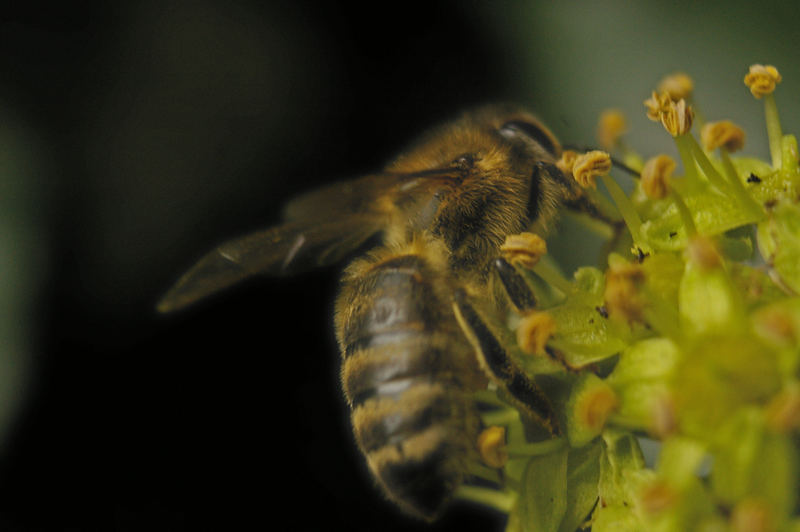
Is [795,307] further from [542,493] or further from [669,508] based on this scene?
[542,493]

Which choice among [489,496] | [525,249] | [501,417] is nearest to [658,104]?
[525,249]

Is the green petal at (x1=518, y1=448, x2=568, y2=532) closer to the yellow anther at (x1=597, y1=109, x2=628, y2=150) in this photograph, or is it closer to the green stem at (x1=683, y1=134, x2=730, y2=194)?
the green stem at (x1=683, y1=134, x2=730, y2=194)

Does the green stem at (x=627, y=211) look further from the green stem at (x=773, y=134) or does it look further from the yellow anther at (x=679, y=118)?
the green stem at (x=773, y=134)

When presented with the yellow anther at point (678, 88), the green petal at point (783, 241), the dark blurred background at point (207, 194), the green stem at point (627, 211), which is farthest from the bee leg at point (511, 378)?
the dark blurred background at point (207, 194)

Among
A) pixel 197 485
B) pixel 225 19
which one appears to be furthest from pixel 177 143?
pixel 197 485

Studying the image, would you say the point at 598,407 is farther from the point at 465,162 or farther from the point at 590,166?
the point at 465,162
